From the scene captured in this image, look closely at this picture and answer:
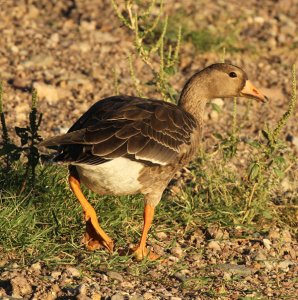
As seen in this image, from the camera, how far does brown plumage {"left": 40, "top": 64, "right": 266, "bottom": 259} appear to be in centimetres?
635

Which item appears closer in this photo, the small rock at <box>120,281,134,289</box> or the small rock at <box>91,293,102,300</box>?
the small rock at <box>91,293,102,300</box>

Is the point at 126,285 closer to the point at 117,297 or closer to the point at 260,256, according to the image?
the point at 117,297

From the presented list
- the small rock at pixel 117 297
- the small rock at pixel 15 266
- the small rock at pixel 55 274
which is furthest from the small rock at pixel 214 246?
the small rock at pixel 15 266

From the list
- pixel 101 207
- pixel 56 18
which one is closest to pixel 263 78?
pixel 56 18

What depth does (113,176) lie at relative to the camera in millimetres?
6449

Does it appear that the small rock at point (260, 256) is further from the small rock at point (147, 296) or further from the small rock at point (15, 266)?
the small rock at point (15, 266)

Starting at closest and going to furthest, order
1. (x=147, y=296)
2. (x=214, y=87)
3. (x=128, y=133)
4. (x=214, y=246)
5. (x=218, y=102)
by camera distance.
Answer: (x=147, y=296) → (x=128, y=133) → (x=214, y=246) → (x=214, y=87) → (x=218, y=102)

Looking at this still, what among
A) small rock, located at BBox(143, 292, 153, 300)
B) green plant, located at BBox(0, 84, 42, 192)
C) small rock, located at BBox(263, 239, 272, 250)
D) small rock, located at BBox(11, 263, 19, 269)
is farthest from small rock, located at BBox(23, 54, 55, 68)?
small rock, located at BBox(143, 292, 153, 300)

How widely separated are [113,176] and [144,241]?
0.66m

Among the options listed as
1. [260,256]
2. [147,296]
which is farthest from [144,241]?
[260,256]

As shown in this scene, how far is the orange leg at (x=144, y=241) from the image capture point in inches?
261

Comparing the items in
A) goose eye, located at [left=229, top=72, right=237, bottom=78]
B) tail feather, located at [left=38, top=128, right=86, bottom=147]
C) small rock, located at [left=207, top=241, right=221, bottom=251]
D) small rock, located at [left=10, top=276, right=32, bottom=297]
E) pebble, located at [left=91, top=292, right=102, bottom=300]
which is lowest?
small rock, located at [left=207, top=241, right=221, bottom=251]

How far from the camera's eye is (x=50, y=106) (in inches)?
389

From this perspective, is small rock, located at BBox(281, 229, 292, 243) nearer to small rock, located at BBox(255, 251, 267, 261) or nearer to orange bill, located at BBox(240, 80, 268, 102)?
small rock, located at BBox(255, 251, 267, 261)
